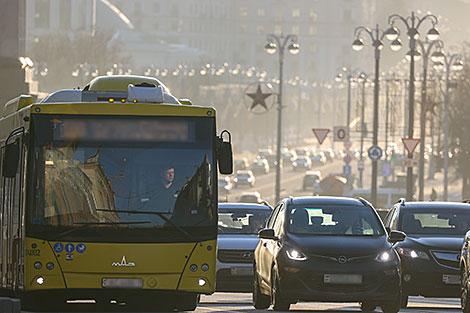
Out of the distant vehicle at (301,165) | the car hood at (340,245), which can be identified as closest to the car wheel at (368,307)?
the car hood at (340,245)

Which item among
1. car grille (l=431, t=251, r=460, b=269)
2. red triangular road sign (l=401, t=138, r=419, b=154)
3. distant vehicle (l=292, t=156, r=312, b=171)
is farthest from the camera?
distant vehicle (l=292, t=156, r=312, b=171)

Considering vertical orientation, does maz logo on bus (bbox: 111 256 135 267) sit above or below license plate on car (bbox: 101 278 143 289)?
above

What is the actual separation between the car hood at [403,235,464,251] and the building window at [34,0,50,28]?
132m

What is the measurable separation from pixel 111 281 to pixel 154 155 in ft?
4.96

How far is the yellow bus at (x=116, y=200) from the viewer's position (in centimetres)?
2512

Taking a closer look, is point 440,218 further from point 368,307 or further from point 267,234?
point 267,234

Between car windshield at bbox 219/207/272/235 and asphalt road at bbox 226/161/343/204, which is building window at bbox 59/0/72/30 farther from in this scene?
car windshield at bbox 219/207/272/235

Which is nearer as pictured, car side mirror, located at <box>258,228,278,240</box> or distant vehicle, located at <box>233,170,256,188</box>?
car side mirror, located at <box>258,228,278,240</box>

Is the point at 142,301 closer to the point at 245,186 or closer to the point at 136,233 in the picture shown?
the point at 136,233

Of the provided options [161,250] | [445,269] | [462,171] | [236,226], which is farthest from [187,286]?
[462,171]

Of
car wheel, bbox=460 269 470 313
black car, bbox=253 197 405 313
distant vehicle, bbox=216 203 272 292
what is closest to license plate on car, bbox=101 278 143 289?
black car, bbox=253 197 405 313

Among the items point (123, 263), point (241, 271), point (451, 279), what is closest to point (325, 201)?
point (451, 279)

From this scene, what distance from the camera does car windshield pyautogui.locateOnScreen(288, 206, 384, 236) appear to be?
27.8 meters

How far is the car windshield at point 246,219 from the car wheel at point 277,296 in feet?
22.4
